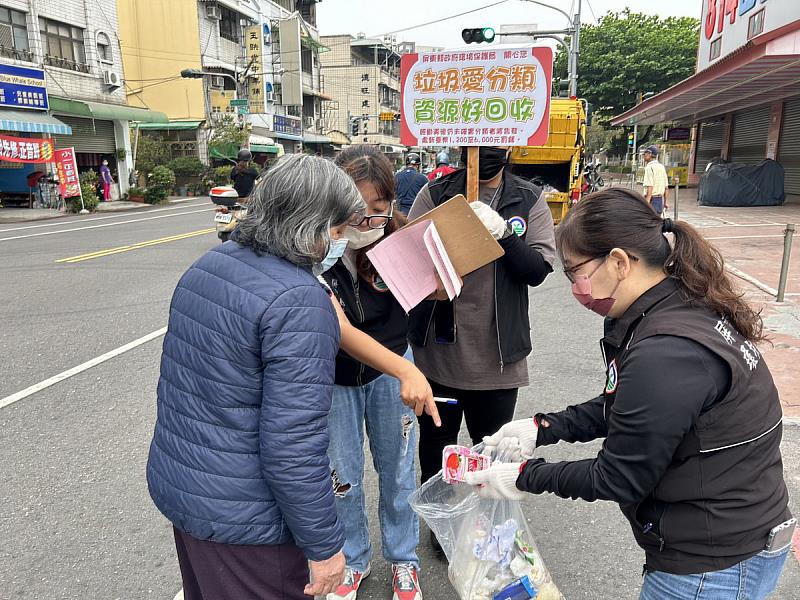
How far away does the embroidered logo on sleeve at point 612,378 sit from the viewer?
58.2 inches

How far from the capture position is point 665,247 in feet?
4.68

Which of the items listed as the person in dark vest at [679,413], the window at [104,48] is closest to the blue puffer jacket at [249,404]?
the person in dark vest at [679,413]

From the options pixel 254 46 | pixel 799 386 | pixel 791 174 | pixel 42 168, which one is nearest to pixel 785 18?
pixel 791 174

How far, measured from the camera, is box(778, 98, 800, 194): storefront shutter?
59.4ft

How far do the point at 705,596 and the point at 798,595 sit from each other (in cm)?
137

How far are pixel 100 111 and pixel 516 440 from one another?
24.3 m

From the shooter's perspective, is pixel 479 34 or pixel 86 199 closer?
pixel 479 34

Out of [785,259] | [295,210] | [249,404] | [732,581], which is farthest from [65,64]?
[732,581]

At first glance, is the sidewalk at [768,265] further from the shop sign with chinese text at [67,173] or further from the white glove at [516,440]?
the shop sign with chinese text at [67,173]

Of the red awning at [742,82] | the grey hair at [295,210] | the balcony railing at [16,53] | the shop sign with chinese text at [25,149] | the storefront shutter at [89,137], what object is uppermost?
the balcony railing at [16,53]

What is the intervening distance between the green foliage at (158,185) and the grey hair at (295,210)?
24062 millimetres

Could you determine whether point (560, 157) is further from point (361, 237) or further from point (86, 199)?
point (86, 199)

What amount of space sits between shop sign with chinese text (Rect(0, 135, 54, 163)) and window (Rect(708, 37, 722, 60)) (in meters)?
22.1

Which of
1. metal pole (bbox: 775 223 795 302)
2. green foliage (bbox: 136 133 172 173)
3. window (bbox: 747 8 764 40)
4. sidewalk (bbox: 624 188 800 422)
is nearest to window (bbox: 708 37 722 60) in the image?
window (bbox: 747 8 764 40)
